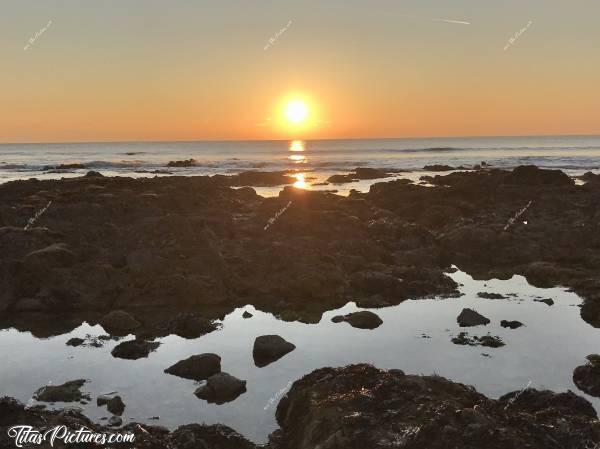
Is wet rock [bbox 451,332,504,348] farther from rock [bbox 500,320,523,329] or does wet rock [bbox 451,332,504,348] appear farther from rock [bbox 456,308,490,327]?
rock [bbox 500,320,523,329]

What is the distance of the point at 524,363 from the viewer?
13.9m

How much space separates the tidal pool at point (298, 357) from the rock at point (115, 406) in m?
0.14

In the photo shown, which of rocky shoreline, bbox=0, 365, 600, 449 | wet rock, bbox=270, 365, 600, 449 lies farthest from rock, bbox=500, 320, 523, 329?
wet rock, bbox=270, 365, 600, 449

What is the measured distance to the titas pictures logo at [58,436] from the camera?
28.4 feet

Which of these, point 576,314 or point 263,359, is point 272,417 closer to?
point 263,359

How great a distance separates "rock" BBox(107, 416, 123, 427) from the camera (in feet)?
35.9

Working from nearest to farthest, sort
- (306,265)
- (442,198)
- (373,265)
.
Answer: (306,265) → (373,265) → (442,198)

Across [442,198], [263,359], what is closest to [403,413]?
[263,359]

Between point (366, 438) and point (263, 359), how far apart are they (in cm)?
633

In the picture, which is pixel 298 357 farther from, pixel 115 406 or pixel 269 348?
pixel 115 406

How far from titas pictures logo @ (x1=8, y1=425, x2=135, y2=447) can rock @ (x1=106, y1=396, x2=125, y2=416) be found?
2178 millimetres

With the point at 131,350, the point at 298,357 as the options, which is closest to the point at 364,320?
the point at 298,357

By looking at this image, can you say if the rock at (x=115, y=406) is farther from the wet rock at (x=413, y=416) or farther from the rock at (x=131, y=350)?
the wet rock at (x=413, y=416)

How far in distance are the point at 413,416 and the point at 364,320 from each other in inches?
316
